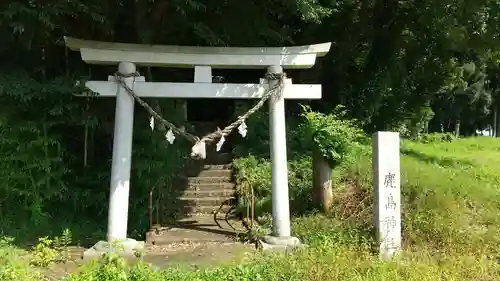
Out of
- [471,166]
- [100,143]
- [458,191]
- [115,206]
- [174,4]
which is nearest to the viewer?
[115,206]

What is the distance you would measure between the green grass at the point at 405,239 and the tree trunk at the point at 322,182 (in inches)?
9.0

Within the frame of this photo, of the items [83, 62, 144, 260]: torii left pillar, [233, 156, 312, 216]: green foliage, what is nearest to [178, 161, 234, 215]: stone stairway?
[233, 156, 312, 216]: green foliage

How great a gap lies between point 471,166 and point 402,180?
186 inches

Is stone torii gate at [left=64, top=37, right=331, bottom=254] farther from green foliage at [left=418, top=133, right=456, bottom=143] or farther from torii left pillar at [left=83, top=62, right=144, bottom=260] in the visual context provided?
green foliage at [left=418, top=133, right=456, bottom=143]

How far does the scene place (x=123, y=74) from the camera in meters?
7.97

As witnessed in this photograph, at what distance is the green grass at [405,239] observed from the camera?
5.73m

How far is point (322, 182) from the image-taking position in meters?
9.44

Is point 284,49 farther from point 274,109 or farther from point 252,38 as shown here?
point 252,38

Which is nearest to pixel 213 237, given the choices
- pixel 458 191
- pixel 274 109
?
pixel 274 109

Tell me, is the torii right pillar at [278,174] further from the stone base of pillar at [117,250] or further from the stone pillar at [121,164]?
the stone pillar at [121,164]

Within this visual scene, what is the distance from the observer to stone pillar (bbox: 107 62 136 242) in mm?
7793

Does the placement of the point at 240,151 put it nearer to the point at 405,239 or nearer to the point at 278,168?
the point at 278,168

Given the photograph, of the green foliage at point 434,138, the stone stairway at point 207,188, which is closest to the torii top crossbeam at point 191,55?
the stone stairway at point 207,188

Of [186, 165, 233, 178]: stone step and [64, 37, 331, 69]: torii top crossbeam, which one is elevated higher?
[64, 37, 331, 69]: torii top crossbeam
